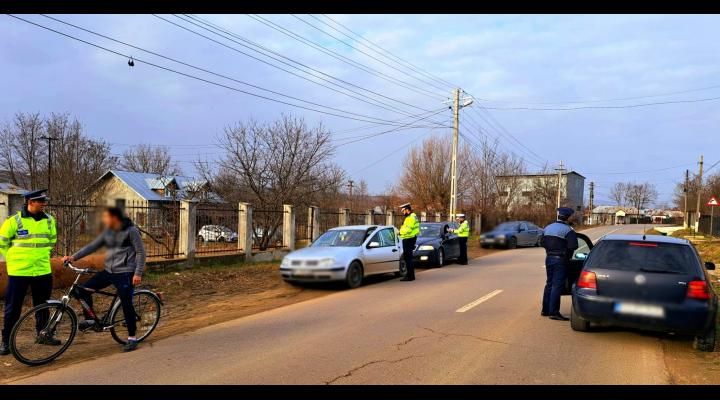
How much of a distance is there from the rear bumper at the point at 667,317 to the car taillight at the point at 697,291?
0.06 meters

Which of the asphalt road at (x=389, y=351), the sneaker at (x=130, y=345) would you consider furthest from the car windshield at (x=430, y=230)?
the sneaker at (x=130, y=345)

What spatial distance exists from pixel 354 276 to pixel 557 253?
4972 mm

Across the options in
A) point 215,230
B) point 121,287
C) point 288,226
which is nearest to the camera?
point 121,287

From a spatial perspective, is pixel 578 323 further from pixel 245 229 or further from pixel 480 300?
pixel 245 229

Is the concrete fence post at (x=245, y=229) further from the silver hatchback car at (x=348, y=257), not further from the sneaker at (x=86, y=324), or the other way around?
the sneaker at (x=86, y=324)

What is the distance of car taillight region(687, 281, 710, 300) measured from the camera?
579 centimetres

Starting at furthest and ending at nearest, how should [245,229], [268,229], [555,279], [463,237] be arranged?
[268,229] < [463,237] < [245,229] < [555,279]

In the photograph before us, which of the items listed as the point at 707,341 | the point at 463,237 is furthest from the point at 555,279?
the point at 463,237

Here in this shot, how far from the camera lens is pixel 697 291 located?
229 inches

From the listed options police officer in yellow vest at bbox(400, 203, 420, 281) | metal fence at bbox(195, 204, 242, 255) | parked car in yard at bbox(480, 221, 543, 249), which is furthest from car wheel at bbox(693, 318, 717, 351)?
parked car in yard at bbox(480, 221, 543, 249)

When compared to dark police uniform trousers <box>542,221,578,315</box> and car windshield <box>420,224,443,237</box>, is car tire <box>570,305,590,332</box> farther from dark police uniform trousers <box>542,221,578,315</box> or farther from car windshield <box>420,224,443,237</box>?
car windshield <box>420,224,443,237</box>

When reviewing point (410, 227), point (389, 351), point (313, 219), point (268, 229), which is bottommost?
point (389, 351)
